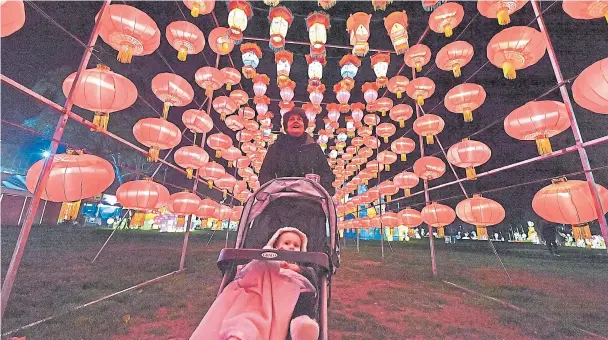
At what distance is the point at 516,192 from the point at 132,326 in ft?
77.1

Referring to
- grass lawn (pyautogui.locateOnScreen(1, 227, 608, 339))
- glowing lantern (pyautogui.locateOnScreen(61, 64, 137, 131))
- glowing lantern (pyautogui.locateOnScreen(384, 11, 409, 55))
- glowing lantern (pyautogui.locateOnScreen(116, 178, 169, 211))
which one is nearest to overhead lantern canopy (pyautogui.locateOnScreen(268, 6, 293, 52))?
glowing lantern (pyautogui.locateOnScreen(384, 11, 409, 55))

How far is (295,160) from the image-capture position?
4.00m

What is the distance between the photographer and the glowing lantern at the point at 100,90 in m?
3.47

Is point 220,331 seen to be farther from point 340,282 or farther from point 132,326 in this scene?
point 340,282

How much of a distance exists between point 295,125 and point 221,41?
193 inches

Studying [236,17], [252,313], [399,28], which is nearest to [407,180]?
[399,28]

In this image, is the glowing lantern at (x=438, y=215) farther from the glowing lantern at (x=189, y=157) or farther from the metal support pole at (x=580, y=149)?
the glowing lantern at (x=189, y=157)

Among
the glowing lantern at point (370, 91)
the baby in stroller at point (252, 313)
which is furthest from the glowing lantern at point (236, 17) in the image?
the baby in stroller at point (252, 313)

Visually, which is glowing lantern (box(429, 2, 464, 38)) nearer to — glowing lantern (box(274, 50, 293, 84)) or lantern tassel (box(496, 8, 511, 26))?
lantern tassel (box(496, 8, 511, 26))

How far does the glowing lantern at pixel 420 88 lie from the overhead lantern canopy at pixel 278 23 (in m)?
3.78

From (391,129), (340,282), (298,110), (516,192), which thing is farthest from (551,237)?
(298,110)

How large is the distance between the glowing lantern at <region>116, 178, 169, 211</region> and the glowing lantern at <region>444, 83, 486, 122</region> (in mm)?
6849

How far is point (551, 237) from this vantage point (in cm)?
1631

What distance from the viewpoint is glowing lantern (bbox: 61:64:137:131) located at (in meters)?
3.47
